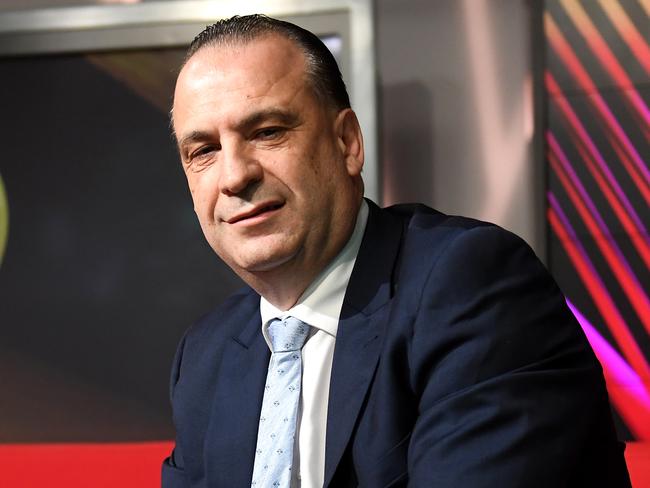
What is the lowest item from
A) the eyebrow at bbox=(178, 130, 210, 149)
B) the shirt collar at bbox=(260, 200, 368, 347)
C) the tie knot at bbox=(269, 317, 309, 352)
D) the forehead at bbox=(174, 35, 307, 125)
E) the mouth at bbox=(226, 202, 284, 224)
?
the tie knot at bbox=(269, 317, 309, 352)

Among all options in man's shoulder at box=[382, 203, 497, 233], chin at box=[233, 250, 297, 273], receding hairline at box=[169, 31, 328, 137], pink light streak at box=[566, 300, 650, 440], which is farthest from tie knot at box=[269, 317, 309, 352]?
pink light streak at box=[566, 300, 650, 440]

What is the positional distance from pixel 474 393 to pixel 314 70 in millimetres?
504

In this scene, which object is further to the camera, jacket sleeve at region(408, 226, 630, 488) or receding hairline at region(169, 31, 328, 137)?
receding hairline at region(169, 31, 328, 137)

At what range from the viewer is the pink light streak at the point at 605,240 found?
208 centimetres

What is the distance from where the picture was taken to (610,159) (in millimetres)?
2084

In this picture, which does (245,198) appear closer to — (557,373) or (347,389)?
(347,389)

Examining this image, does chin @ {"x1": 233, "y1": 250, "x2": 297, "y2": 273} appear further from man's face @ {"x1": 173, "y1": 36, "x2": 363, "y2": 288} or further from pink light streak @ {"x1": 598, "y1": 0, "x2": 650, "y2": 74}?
pink light streak @ {"x1": 598, "y1": 0, "x2": 650, "y2": 74}

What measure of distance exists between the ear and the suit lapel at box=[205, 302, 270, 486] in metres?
0.31

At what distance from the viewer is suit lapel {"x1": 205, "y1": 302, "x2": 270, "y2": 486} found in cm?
123

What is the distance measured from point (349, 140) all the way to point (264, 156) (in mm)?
156

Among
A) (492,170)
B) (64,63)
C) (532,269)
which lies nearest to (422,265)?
(532,269)

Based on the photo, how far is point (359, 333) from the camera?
1116 mm

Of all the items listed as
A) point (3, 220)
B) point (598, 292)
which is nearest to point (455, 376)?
point (598, 292)

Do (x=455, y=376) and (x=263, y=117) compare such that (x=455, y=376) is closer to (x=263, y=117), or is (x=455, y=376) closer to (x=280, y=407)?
(x=280, y=407)
